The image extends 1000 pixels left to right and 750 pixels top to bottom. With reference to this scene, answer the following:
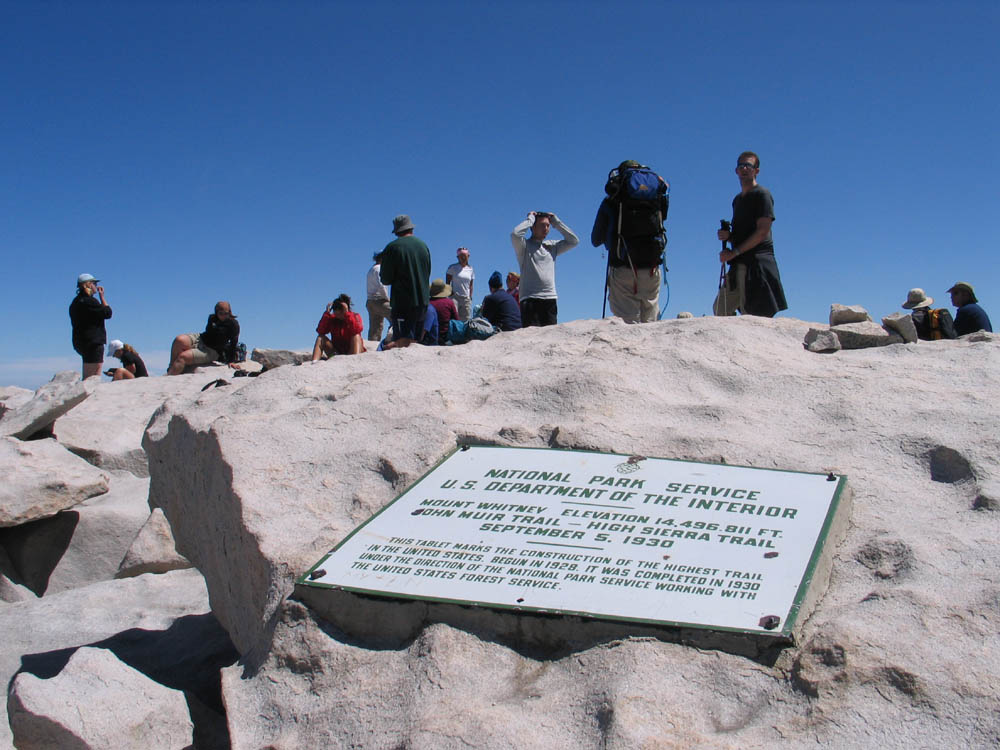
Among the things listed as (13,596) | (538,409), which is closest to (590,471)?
(538,409)

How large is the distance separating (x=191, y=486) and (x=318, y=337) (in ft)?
14.5

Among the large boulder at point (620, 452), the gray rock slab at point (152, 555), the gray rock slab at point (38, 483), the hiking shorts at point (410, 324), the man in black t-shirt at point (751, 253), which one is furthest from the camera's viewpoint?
the hiking shorts at point (410, 324)

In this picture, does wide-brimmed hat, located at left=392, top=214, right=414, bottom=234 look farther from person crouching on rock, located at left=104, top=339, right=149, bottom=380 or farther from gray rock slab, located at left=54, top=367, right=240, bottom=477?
person crouching on rock, located at left=104, top=339, right=149, bottom=380


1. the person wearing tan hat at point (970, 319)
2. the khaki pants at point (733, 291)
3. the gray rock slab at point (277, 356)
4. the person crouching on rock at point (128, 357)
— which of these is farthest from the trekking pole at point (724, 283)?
the person crouching on rock at point (128, 357)

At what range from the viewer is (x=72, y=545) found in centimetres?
561

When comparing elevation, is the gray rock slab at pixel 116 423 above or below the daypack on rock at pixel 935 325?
below

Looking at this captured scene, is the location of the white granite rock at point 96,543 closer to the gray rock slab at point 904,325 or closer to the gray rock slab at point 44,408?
the gray rock slab at point 44,408

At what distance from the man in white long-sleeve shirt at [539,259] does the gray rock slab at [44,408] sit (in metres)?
4.11

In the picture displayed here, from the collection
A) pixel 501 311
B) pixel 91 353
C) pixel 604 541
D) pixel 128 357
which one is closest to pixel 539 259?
pixel 501 311

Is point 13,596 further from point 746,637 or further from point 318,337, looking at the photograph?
point 746,637

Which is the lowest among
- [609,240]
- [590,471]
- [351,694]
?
[351,694]

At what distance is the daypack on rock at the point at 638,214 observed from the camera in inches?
243

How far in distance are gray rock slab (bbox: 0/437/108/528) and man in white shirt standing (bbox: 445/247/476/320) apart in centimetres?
692

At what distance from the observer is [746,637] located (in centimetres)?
220
